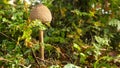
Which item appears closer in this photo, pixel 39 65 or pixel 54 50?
pixel 39 65

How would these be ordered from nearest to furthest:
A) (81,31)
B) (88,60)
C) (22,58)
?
(22,58)
(88,60)
(81,31)

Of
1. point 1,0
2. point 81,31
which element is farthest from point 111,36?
point 1,0

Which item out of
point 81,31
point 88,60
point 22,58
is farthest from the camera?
point 81,31

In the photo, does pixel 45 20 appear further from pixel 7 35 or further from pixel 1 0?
pixel 1 0

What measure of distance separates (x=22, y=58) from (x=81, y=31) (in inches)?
29.1

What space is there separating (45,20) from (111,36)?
778 mm

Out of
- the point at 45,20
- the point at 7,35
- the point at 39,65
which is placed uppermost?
the point at 45,20

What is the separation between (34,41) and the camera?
2859mm

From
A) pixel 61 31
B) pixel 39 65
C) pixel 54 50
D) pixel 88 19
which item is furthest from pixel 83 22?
pixel 39 65

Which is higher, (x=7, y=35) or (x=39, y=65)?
(x=7, y=35)

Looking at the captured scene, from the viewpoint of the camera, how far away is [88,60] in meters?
2.78

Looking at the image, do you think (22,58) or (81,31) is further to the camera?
(81,31)

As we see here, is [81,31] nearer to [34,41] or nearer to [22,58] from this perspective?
[34,41]

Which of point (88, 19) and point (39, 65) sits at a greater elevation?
point (88, 19)
